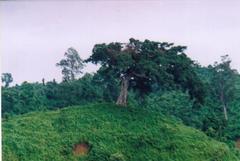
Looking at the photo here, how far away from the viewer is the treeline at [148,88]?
17.0 m

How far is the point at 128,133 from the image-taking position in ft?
50.9

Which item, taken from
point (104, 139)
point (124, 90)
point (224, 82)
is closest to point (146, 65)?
point (124, 90)

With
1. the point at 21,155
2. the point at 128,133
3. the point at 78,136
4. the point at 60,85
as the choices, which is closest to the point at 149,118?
the point at 128,133

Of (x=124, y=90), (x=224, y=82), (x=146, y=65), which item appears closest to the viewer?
(x=146, y=65)

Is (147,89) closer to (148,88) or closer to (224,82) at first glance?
(148,88)

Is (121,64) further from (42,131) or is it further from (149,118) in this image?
(42,131)

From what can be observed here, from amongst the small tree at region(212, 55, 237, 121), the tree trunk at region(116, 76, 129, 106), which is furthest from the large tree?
the small tree at region(212, 55, 237, 121)

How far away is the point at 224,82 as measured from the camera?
22.1 metres

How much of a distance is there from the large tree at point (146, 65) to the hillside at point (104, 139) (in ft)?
3.95

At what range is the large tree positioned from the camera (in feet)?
54.7

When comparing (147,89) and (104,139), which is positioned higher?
(147,89)

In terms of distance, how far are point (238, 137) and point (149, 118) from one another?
14.9 ft

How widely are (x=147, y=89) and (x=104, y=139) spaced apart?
3223 millimetres

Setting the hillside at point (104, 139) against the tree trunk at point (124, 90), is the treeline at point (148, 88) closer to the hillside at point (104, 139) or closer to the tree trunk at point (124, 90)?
the tree trunk at point (124, 90)
